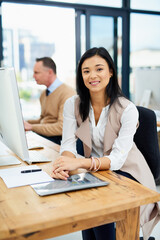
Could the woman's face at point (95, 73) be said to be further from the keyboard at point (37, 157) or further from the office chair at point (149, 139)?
the keyboard at point (37, 157)

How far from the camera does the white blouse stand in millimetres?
1373

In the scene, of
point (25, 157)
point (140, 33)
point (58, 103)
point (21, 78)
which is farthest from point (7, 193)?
point (140, 33)

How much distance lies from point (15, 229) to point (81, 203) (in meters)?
0.23

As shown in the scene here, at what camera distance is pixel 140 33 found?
17.9 feet

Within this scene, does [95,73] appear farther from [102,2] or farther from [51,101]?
[102,2]

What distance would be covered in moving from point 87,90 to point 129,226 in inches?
33.1

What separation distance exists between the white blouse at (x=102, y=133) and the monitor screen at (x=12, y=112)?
14.0 inches

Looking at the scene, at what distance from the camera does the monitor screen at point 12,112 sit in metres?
1.06

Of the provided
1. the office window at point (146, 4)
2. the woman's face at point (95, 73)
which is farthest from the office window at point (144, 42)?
the woman's face at point (95, 73)

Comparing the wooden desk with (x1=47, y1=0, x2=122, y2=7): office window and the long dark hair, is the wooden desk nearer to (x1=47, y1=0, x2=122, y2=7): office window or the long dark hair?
the long dark hair

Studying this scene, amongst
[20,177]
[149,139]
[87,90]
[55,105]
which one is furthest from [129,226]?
[55,105]

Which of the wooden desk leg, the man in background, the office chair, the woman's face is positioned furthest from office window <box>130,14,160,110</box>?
the wooden desk leg

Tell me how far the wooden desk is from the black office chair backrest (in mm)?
547

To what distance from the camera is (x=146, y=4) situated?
5465 mm
